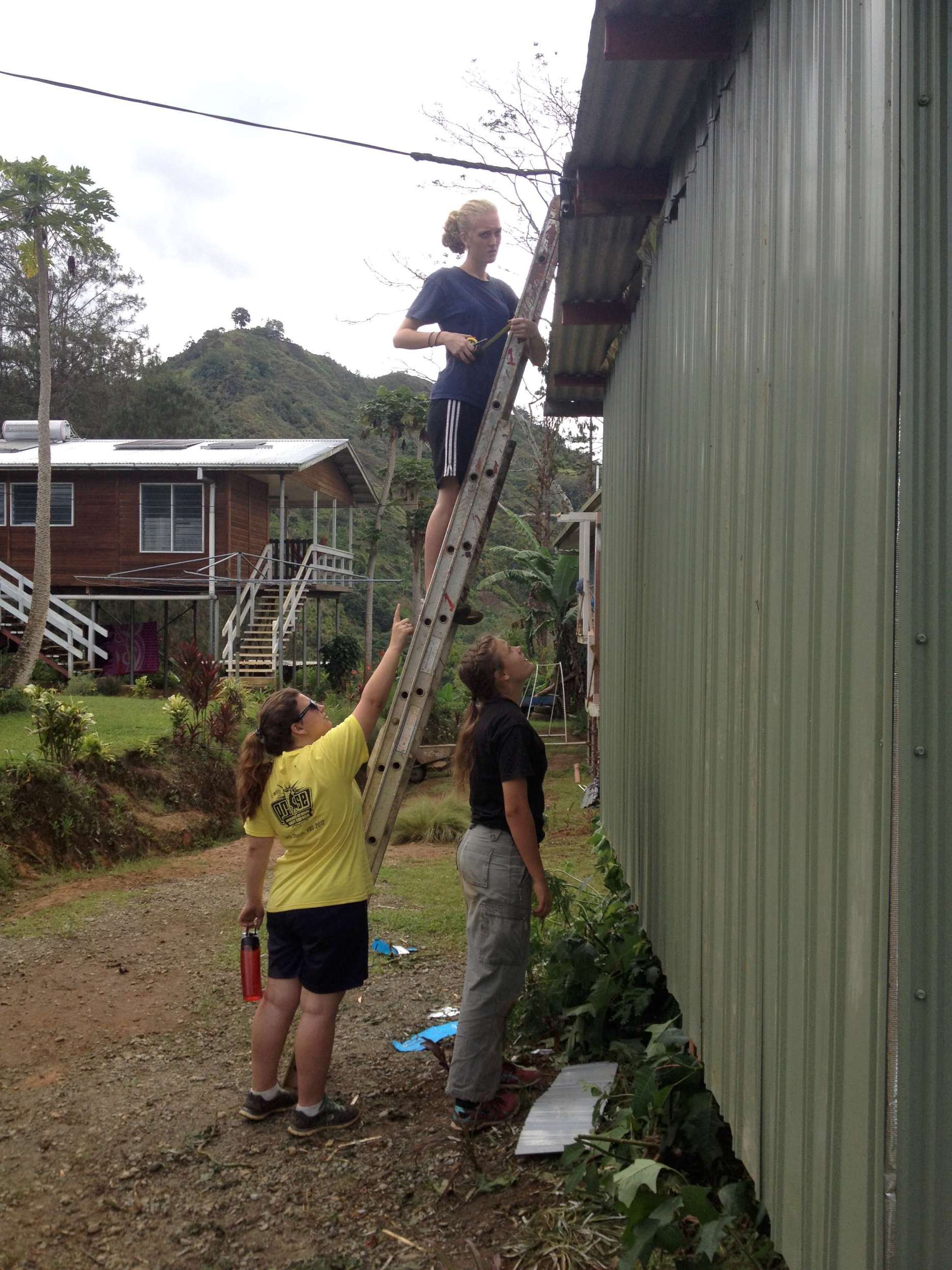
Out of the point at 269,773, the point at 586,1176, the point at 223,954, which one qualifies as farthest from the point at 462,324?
the point at 223,954

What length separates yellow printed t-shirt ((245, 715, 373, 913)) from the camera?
440 centimetres

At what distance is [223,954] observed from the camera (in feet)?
23.9

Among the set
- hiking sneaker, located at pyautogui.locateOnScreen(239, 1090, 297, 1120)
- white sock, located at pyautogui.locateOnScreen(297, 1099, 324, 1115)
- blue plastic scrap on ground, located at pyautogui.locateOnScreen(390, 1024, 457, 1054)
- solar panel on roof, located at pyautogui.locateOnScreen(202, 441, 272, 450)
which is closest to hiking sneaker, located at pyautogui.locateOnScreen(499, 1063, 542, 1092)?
blue plastic scrap on ground, located at pyautogui.locateOnScreen(390, 1024, 457, 1054)

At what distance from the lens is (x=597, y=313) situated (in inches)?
226

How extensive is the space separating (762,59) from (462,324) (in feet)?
8.22

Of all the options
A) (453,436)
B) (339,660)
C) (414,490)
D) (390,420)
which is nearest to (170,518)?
(339,660)

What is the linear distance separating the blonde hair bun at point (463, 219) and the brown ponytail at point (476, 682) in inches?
75.0

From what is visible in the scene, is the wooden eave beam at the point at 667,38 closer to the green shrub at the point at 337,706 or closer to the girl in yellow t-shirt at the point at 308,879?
the girl in yellow t-shirt at the point at 308,879

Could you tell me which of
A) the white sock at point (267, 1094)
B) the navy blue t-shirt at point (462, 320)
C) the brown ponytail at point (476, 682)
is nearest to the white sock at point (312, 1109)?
the white sock at point (267, 1094)

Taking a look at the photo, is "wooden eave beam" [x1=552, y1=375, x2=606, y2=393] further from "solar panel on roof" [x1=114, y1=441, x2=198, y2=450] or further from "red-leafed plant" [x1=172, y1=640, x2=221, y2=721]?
"solar panel on roof" [x1=114, y1=441, x2=198, y2=450]

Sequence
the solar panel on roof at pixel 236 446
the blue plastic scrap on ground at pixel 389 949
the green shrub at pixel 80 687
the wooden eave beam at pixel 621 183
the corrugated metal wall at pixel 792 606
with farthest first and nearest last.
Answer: the solar panel on roof at pixel 236 446 → the green shrub at pixel 80 687 → the blue plastic scrap on ground at pixel 389 949 → the wooden eave beam at pixel 621 183 → the corrugated metal wall at pixel 792 606

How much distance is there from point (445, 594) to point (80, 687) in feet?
58.6

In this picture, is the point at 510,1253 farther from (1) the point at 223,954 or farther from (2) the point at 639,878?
(1) the point at 223,954

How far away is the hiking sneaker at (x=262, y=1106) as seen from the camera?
14.9ft
